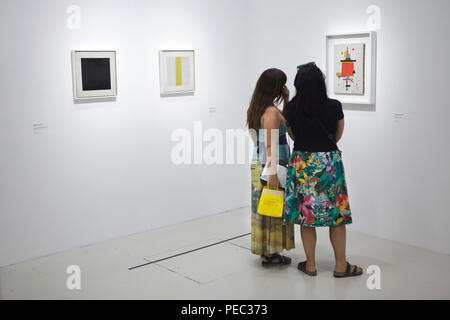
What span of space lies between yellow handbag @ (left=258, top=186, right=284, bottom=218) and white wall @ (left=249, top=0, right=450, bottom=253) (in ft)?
4.51

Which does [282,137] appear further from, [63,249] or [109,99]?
[63,249]

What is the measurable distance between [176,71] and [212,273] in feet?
6.95

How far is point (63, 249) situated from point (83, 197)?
0.48m

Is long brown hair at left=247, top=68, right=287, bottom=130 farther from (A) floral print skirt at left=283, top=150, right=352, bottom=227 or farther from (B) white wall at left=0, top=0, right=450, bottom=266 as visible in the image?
(B) white wall at left=0, top=0, right=450, bottom=266

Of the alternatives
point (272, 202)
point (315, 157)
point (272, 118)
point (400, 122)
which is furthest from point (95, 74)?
point (400, 122)

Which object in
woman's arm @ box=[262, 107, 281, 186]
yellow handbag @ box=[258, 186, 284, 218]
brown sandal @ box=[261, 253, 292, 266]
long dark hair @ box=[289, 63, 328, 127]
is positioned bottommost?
brown sandal @ box=[261, 253, 292, 266]

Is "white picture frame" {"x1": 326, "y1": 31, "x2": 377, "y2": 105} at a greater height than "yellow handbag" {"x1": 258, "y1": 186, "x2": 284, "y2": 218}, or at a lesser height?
greater

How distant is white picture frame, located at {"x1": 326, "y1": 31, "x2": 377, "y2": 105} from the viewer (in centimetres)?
486

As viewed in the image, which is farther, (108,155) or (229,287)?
(108,155)

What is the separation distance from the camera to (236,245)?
491 centimetres

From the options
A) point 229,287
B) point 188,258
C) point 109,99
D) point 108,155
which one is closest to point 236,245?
point 188,258

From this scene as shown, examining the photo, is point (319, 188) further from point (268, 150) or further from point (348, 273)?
point (348, 273)

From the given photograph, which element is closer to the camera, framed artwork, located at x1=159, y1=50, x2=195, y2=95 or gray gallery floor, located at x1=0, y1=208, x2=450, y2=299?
gray gallery floor, located at x1=0, y1=208, x2=450, y2=299

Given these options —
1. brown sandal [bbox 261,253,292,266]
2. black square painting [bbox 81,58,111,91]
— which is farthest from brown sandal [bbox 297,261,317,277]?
black square painting [bbox 81,58,111,91]
